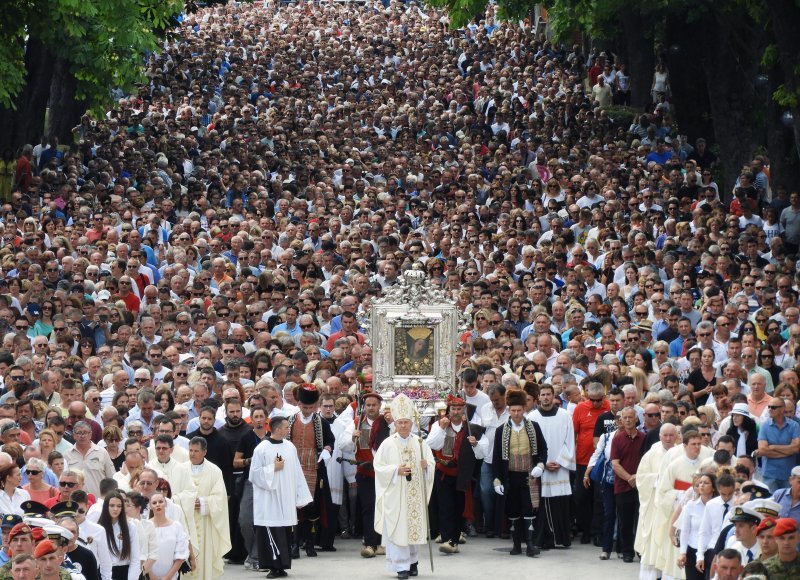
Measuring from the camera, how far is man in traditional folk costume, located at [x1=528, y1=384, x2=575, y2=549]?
20.2 metres

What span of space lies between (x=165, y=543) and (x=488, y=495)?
5354 millimetres

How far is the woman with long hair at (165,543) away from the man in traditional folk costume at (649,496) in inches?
186

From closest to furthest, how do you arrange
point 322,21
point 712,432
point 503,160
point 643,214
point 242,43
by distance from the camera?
point 712,432
point 643,214
point 503,160
point 242,43
point 322,21

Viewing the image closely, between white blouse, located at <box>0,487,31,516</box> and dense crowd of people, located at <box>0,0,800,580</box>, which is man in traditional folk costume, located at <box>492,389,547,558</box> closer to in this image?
dense crowd of people, located at <box>0,0,800,580</box>

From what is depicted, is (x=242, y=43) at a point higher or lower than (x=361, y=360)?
higher

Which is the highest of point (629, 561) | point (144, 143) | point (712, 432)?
point (144, 143)

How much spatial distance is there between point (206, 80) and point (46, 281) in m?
17.8

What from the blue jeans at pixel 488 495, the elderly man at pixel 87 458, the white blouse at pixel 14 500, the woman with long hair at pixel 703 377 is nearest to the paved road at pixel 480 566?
the blue jeans at pixel 488 495

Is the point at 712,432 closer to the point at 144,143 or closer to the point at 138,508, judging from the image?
the point at 138,508

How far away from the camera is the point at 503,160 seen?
110ft

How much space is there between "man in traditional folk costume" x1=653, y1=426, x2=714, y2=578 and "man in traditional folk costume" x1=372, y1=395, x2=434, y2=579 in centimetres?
243

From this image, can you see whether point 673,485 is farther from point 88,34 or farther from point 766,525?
point 88,34

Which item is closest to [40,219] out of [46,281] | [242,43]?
[46,281]

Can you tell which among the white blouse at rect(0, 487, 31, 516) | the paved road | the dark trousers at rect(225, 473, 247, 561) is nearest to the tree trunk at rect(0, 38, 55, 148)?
the dark trousers at rect(225, 473, 247, 561)
